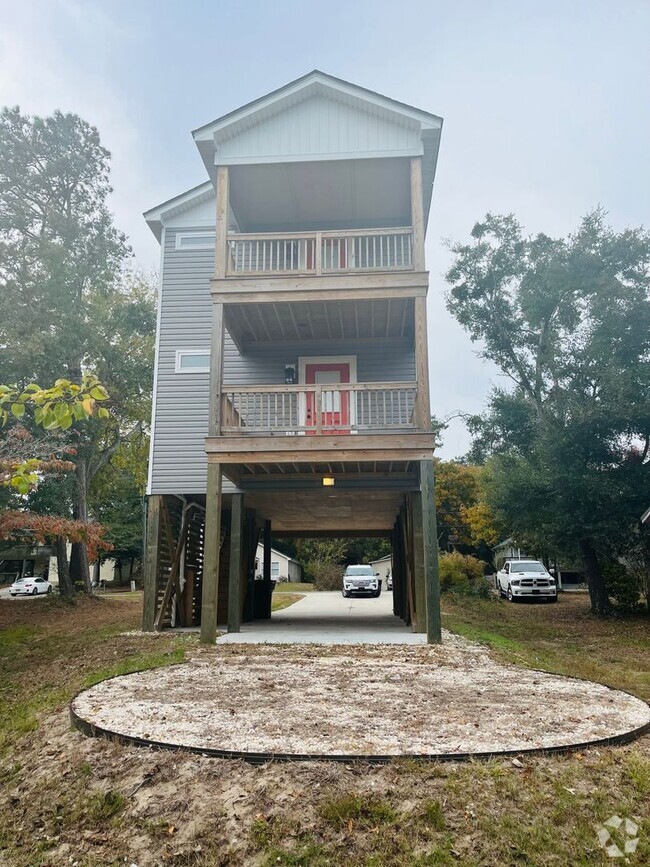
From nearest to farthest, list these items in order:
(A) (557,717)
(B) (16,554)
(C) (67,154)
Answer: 1. (A) (557,717)
2. (C) (67,154)
3. (B) (16,554)

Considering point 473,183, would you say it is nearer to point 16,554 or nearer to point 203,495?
point 203,495

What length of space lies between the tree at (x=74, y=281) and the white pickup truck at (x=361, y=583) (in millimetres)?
11502

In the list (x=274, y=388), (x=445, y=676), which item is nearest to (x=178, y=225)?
(x=274, y=388)

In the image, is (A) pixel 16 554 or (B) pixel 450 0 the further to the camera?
(A) pixel 16 554

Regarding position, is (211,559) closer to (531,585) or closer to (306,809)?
(306,809)

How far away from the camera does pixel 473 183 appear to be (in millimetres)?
24469

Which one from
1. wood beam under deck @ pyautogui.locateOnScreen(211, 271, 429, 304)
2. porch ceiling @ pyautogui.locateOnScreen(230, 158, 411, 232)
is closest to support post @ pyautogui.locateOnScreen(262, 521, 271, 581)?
wood beam under deck @ pyautogui.locateOnScreen(211, 271, 429, 304)

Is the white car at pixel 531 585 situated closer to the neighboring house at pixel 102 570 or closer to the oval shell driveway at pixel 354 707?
the oval shell driveway at pixel 354 707

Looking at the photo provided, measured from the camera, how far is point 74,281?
21500mm

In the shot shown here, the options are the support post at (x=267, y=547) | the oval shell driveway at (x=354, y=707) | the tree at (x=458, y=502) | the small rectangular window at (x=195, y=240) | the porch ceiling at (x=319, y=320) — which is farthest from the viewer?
the tree at (x=458, y=502)

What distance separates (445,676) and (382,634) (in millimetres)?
4568

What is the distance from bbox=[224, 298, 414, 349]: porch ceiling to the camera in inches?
449

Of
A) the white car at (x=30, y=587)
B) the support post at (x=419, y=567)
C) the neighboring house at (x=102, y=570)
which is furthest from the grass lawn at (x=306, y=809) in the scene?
the neighboring house at (x=102, y=570)

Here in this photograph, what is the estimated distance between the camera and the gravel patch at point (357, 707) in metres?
4.09
